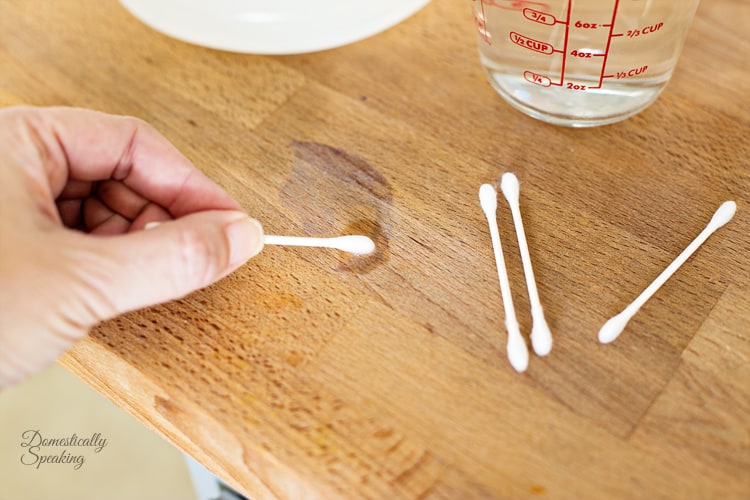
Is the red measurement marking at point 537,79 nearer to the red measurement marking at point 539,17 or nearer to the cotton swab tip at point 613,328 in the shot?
the red measurement marking at point 539,17

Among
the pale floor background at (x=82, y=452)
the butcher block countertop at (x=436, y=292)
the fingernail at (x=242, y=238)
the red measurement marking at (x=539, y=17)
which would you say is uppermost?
the red measurement marking at (x=539, y=17)

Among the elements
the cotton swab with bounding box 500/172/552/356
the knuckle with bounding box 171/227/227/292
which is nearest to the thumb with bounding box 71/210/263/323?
the knuckle with bounding box 171/227/227/292

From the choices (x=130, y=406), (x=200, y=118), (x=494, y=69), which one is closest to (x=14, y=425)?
(x=130, y=406)

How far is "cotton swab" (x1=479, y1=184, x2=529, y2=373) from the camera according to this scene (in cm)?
50

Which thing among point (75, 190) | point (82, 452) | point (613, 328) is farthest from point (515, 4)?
point (82, 452)

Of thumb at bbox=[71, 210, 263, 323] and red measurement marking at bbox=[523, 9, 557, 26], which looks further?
red measurement marking at bbox=[523, 9, 557, 26]

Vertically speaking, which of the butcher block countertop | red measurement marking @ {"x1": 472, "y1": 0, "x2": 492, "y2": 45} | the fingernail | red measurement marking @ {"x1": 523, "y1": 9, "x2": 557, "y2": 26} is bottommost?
the butcher block countertop

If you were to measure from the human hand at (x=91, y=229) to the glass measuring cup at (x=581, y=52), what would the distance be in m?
0.27

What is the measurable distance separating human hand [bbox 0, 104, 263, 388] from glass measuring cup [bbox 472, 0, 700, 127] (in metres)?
0.27

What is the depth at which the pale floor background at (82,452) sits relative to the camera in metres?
0.69

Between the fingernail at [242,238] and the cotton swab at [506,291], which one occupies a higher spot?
the fingernail at [242,238]

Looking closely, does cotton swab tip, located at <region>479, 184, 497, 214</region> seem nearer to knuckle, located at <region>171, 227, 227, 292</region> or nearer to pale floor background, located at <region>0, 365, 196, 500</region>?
knuckle, located at <region>171, 227, 227, 292</region>

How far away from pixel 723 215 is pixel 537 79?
184 millimetres

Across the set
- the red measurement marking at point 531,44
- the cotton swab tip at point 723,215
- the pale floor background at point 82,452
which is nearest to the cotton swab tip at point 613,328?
the cotton swab tip at point 723,215
